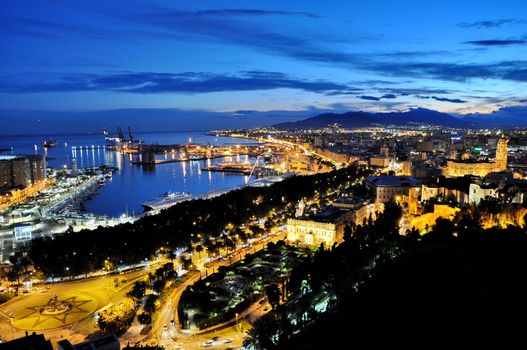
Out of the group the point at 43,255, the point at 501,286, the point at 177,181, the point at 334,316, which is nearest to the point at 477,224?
the point at 501,286

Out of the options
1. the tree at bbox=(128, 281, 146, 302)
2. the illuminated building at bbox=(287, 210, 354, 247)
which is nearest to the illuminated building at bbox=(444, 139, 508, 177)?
the illuminated building at bbox=(287, 210, 354, 247)

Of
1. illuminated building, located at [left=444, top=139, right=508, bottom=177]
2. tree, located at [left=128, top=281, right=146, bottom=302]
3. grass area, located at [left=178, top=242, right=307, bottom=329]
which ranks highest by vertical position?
illuminated building, located at [left=444, top=139, right=508, bottom=177]

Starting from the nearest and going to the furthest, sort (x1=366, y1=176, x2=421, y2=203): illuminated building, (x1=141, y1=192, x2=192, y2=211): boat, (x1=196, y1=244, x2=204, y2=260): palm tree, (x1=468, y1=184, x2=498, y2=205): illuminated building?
(x1=196, y1=244, x2=204, y2=260): palm tree, (x1=468, y1=184, x2=498, y2=205): illuminated building, (x1=366, y1=176, x2=421, y2=203): illuminated building, (x1=141, y1=192, x2=192, y2=211): boat

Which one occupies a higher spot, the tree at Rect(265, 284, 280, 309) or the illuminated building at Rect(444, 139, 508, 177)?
the illuminated building at Rect(444, 139, 508, 177)

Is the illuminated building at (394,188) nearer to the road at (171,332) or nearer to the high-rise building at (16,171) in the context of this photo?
the road at (171,332)

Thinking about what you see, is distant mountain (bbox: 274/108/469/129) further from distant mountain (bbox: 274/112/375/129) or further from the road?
the road

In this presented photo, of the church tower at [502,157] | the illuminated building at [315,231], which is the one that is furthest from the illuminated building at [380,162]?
the illuminated building at [315,231]

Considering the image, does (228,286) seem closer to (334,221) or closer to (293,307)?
(293,307)

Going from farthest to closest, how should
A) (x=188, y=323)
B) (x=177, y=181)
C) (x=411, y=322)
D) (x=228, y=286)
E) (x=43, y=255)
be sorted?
1. (x=177, y=181)
2. (x=43, y=255)
3. (x=228, y=286)
4. (x=188, y=323)
5. (x=411, y=322)

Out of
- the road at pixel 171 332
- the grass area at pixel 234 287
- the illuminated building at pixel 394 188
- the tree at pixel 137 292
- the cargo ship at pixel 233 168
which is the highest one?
the illuminated building at pixel 394 188
